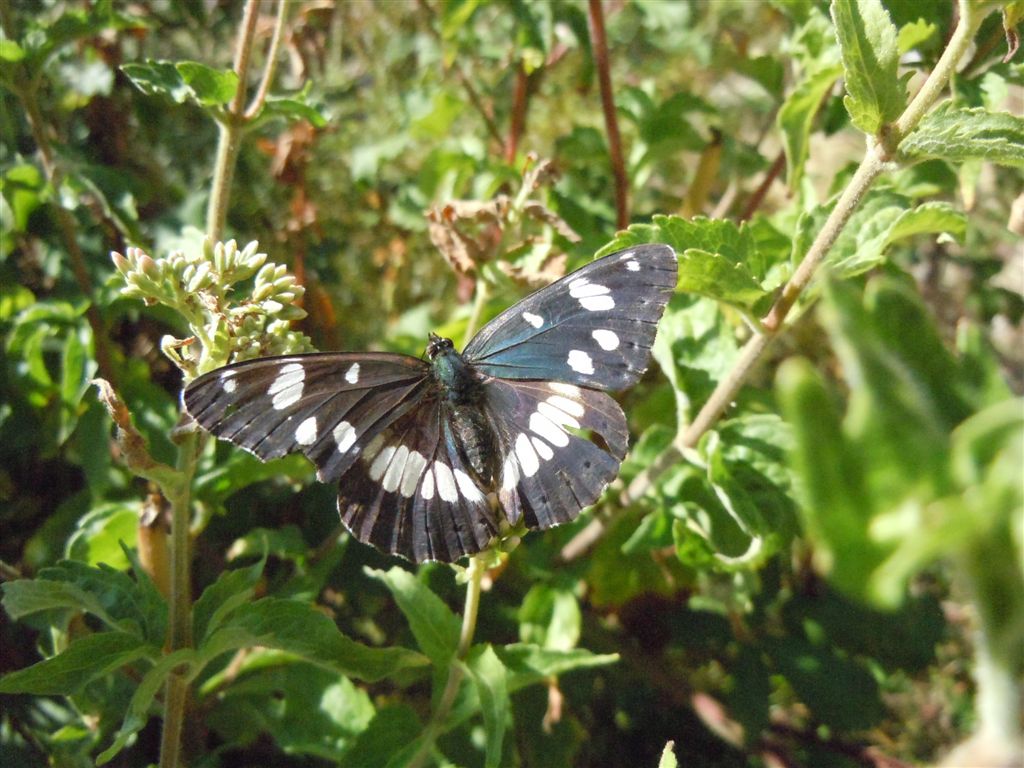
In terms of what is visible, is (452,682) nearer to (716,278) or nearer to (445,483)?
(445,483)

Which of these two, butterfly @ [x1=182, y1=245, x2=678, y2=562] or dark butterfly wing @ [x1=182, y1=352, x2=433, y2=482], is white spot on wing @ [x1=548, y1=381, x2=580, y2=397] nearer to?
butterfly @ [x1=182, y1=245, x2=678, y2=562]

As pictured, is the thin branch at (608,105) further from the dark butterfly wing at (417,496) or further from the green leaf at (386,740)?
the green leaf at (386,740)

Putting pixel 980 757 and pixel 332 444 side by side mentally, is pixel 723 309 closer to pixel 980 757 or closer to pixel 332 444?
pixel 332 444

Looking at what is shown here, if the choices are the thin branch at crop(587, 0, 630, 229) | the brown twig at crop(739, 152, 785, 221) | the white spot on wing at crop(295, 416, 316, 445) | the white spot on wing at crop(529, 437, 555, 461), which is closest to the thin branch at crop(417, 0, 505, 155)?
the thin branch at crop(587, 0, 630, 229)

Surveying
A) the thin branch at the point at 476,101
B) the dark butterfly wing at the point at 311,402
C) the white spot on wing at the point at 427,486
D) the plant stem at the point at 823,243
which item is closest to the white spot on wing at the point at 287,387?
the dark butterfly wing at the point at 311,402

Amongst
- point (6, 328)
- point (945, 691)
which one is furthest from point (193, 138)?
point (945, 691)
